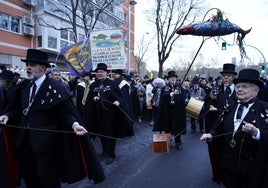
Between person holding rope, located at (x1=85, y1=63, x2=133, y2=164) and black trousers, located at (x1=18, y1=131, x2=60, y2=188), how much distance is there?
9.20ft

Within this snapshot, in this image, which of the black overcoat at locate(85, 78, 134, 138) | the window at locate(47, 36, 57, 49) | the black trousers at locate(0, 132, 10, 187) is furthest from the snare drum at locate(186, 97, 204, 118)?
the window at locate(47, 36, 57, 49)

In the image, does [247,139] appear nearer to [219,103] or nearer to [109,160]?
[219,103]

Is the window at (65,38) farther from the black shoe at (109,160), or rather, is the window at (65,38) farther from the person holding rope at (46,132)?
the person holding rope at (46,132)

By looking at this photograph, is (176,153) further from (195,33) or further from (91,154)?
(91,154)

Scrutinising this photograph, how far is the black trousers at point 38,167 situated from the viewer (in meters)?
3.92

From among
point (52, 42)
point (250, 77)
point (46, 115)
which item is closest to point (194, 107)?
point (250, 77)

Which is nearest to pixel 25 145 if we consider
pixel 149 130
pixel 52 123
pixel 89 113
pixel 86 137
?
pixel 52 123

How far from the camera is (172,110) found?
28.6 ft

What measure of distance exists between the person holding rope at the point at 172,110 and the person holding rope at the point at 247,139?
4.54 metres

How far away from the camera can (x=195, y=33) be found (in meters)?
6.72

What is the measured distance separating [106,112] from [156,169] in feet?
5.83

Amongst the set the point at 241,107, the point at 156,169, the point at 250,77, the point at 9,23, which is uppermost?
the point at 9,23

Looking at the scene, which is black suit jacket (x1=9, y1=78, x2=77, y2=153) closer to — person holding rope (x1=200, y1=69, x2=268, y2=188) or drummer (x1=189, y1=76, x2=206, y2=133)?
person holding rope (x1=200, y1=69, x2=268, y2=188)

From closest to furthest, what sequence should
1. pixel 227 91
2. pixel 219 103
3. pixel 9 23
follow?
pixel 227 91 < pixel 219 103 < pixel 9 23
